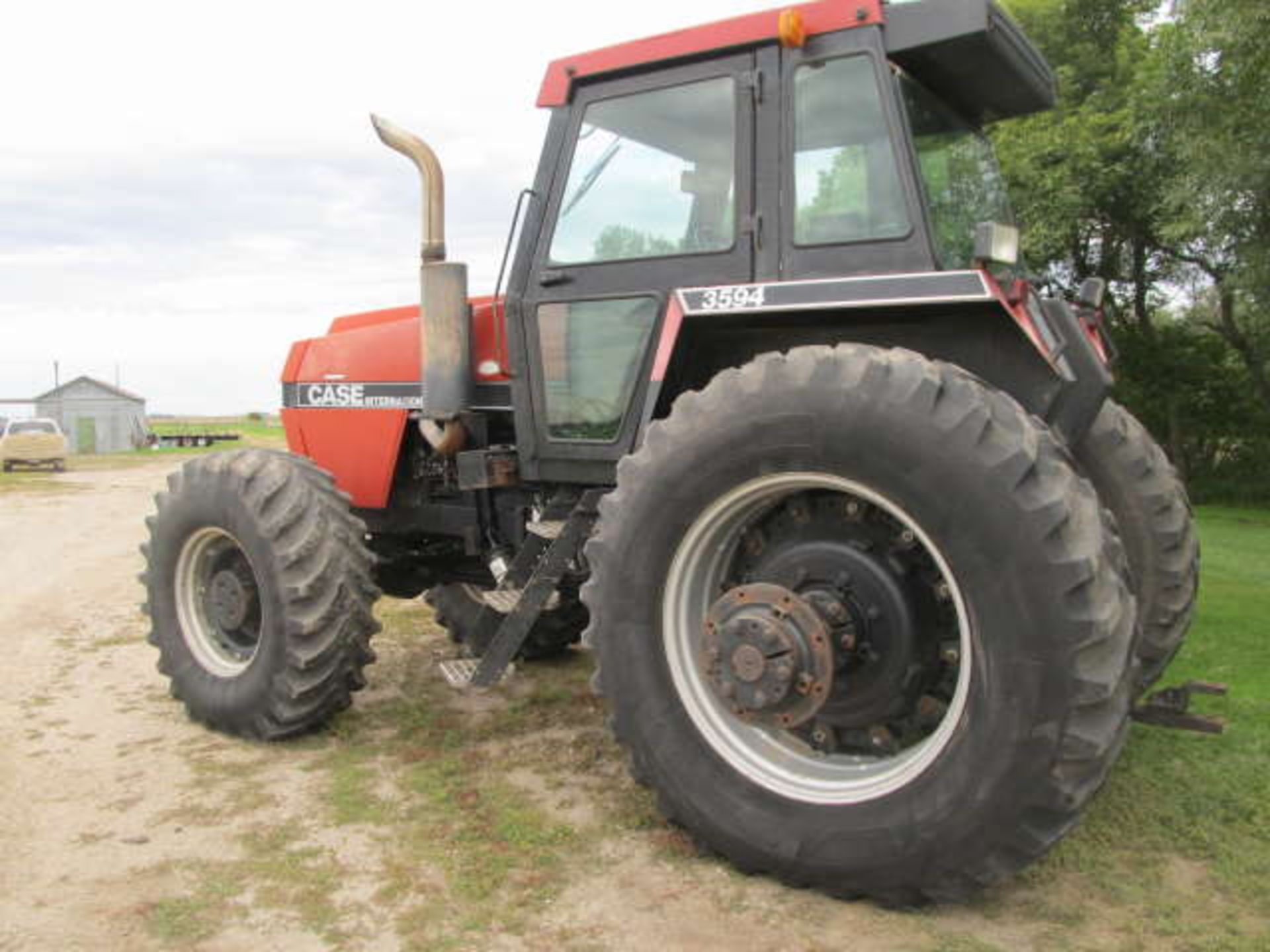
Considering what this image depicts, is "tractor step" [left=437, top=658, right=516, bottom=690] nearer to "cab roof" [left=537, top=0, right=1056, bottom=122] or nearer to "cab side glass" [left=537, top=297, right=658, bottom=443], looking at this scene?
"cab side glass" [left=537, top=297, right=658, bottom=443]

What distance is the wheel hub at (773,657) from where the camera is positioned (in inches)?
124

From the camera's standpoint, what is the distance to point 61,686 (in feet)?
18.2

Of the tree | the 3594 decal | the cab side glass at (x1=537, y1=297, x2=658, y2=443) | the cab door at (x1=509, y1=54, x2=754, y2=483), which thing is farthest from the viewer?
the tree

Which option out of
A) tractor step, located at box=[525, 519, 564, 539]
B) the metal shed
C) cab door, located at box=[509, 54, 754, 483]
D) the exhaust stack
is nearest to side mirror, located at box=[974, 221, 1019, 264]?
cab door, located at box=[509, 54, 754, 483]

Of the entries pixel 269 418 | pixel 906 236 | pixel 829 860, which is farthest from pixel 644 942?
pixel 269 418

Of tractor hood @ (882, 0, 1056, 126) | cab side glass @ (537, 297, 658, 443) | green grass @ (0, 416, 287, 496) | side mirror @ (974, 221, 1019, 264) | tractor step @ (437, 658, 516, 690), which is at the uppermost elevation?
tractor hood @ (882, 0, 1056, 126)

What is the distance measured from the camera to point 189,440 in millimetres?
45406

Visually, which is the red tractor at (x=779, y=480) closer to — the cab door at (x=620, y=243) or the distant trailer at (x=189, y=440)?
the cab door at (x=620, y=243)

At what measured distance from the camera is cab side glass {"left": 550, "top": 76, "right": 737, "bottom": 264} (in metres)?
3.81

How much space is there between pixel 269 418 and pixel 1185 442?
7088 centimetres

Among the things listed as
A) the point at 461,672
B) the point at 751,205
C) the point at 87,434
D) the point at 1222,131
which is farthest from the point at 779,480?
the point at 87,434

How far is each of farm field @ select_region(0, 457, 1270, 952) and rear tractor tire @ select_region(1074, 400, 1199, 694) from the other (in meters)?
0.41

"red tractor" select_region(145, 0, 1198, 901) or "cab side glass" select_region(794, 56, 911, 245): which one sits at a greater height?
"cab side glass" select_region(794, 56, 911, 245)

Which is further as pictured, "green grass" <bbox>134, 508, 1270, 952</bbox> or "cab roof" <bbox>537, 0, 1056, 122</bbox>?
"cab roof" <bbox>537, 0, 1056, 122</bbox>
